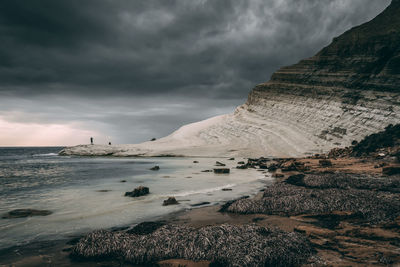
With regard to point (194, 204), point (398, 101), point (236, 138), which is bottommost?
point (194, 204)

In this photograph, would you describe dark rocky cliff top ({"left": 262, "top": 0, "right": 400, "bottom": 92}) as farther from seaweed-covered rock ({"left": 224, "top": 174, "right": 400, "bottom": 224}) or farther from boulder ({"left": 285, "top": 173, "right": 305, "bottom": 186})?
seaweed-covered rock ({"left": 224, "top": 174, "right": 400, "bottom": 224})

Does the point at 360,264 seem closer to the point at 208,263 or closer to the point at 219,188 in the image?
the point at 208,263

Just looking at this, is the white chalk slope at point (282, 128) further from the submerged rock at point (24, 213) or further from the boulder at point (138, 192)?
the submerged rock at point (24, 213)

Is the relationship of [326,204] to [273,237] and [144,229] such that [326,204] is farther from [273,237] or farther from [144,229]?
[144,229]

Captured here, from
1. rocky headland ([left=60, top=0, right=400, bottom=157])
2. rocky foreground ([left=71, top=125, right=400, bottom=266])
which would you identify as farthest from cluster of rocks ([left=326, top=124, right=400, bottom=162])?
rocky foreground ([left=71, top=125, right=400, bottom=266])

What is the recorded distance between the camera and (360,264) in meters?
4.04

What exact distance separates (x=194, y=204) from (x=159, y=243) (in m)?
4.21

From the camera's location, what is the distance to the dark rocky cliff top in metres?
33.4

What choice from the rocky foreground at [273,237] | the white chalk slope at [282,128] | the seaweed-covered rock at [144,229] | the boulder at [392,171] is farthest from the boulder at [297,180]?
the white chalk slope at [282,128]

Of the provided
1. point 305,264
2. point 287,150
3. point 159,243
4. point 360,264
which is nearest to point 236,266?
point 305,264

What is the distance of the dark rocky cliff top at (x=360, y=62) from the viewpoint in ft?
110

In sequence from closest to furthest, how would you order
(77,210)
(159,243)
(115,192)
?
1. (159,243)
2. (77,210)
3. (115,192)

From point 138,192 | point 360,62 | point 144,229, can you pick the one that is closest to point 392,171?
point 138,192

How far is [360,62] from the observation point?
35.6 meters
